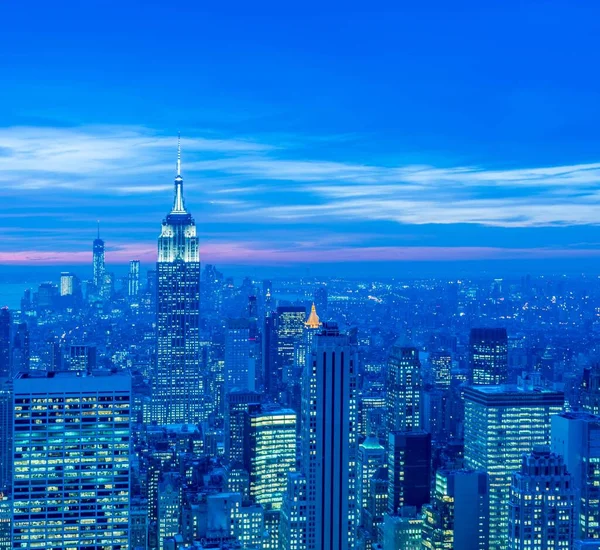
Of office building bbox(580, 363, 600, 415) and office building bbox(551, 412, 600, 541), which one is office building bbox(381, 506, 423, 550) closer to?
office building bbox(551, 412, 600, 541)

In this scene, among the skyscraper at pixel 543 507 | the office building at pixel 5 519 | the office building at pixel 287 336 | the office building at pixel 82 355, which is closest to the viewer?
the skyscraper at pixel 543 507

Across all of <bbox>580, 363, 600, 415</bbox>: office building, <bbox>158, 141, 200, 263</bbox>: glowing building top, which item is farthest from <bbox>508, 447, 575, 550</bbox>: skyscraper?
<bbox>158, 141, 200, 263</bbox>: glowing building top

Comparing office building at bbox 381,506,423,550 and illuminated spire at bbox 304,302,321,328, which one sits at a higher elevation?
illuminated spire at bbox 304,302,321,328

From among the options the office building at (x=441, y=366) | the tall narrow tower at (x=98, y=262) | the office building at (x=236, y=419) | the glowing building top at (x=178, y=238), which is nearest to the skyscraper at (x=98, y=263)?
the tall narrow tower at (x=98, y=262)

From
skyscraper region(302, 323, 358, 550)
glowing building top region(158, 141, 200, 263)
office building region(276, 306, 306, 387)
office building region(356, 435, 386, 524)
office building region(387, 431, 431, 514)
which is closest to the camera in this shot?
skyscraper region(302, 323, 358, 550)

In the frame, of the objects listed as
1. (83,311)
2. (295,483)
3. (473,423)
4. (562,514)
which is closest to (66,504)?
(295,483)

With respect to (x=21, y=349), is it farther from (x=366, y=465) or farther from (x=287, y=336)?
(x=366, y=465)

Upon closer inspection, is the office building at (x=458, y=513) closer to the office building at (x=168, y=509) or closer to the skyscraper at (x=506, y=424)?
the skyscraper at (x=506, y=424)
